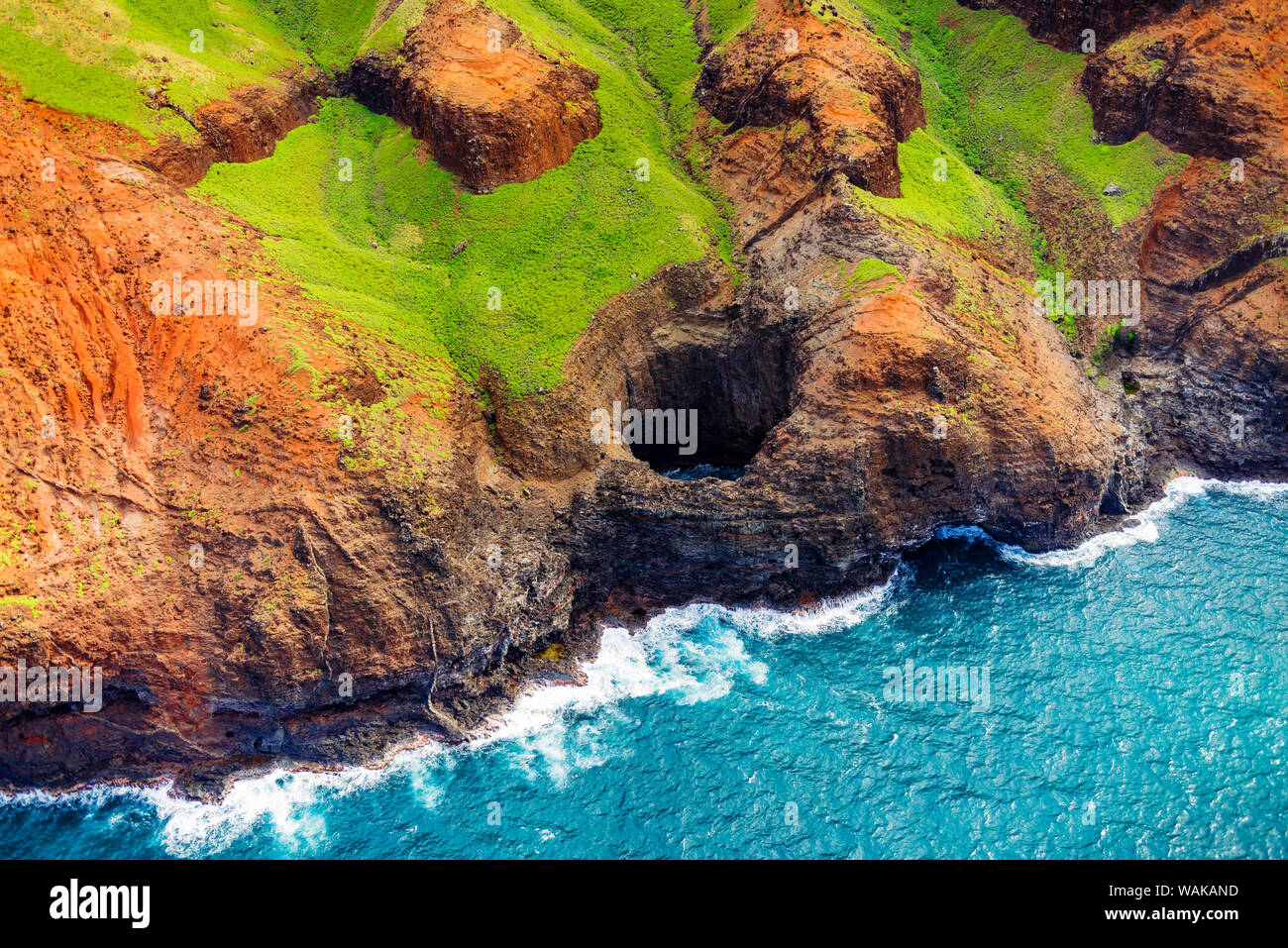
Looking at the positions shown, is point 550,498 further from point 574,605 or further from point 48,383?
point 48,383

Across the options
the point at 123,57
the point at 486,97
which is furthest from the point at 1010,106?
the point at 123,57

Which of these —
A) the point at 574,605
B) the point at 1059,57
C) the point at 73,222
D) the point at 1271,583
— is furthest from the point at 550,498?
the point at 1059,57

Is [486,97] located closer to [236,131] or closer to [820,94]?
[236,131]

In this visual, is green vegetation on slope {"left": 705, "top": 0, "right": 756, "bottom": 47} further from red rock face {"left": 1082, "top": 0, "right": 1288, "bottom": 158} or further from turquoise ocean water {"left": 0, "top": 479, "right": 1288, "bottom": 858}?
turquoise ocean water {"left": 0, "top": 479, "right": 1288, "bottom": 858}

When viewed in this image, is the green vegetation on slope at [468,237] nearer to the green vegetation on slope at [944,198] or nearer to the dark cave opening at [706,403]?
the dark cave opening at [706,403]

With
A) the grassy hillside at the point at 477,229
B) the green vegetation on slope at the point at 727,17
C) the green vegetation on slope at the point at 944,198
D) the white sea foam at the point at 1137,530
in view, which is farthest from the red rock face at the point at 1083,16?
the white sea foam at the point at 1137,530

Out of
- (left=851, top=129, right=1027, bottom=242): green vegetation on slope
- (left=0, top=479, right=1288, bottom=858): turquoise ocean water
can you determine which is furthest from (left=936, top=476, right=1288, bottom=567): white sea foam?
(left=851, top=129, right=1027, bottom=242): green vegetation on slope

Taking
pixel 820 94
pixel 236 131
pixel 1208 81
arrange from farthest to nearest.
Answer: pixel 1208 81, pixel 820 94, pixel 236 131
